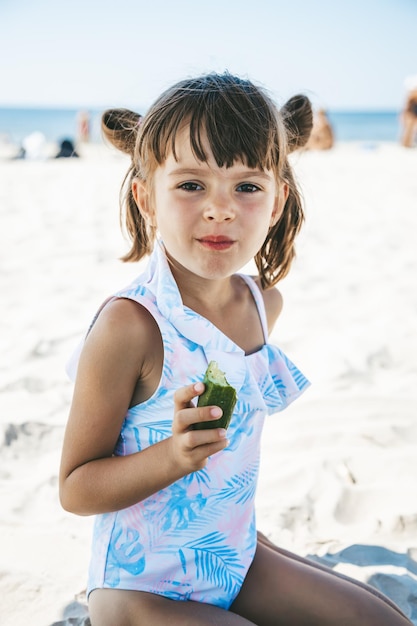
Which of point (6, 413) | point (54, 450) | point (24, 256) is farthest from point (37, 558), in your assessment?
point (24, 256)

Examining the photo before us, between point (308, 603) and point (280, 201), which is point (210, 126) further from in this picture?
point (308, 603)

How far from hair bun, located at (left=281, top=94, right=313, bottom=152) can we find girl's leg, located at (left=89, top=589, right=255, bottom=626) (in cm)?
147

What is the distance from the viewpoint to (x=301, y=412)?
3.29 m

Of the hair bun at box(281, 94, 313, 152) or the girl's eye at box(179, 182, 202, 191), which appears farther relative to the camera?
the hair bun at box(281, 94, 313, 152)

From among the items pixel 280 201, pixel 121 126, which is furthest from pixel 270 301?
pixel 121 126

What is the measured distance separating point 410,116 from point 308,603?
1613 cm

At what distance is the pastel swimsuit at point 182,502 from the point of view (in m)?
1.76

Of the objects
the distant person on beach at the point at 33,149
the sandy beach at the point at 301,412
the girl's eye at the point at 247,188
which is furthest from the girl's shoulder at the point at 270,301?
the distant person on beach at the point at 33,149

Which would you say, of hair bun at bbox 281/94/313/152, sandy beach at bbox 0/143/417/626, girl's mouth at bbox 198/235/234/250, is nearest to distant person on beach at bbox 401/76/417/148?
sandy beach at bbox 0/143/417/626

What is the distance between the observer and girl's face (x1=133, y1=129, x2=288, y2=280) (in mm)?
1758

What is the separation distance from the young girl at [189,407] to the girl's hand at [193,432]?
0.09ft

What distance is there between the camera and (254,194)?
6.03ft

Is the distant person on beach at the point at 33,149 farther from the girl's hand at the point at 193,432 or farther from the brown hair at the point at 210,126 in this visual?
the girl's hand at the point at 193,432

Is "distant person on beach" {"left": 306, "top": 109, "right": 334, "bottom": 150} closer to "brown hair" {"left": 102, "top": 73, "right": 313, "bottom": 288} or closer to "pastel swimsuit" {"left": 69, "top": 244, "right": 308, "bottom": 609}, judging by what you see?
"brown hair" {"left": 102, "top": 73, "right": 313, "bottom": 288}
